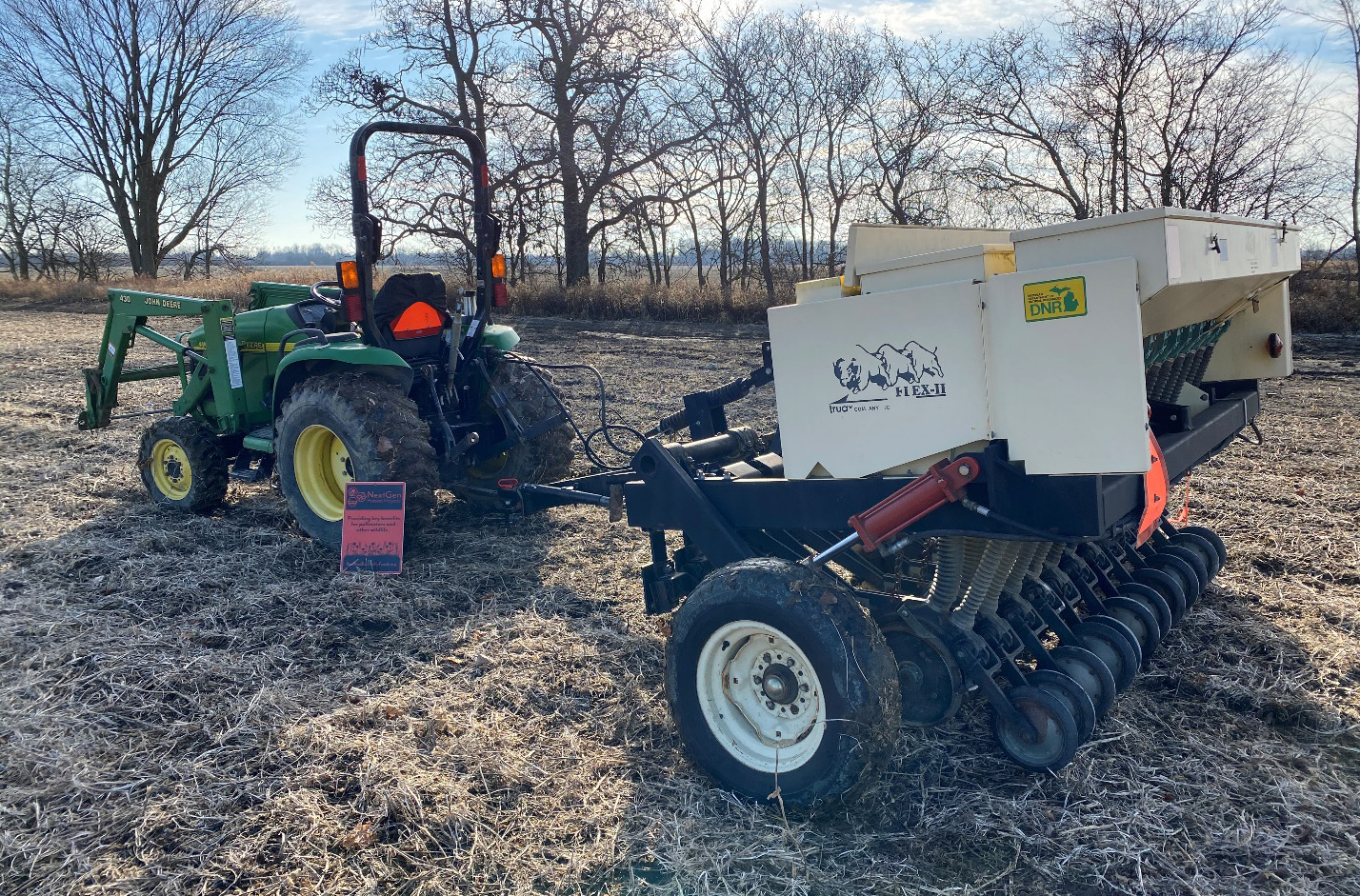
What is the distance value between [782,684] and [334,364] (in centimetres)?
354

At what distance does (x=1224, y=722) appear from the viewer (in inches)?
126

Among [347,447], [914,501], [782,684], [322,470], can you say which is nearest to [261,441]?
[322,470]

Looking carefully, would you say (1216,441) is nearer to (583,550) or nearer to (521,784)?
(521,784)

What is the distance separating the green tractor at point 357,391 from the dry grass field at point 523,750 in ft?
1.87

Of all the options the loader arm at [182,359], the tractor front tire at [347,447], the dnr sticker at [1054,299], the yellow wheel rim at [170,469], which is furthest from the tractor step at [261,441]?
the dnr sticker at [1054,299]

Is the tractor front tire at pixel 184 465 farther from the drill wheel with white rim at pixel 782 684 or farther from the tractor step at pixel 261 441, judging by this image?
the drill wheel with white rim at pixel 782 684

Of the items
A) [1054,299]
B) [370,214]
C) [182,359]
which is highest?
[370,214]

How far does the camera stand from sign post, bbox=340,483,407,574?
→ 4.79 meters

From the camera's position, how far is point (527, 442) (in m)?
5.79

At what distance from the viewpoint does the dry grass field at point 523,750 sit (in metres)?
2.52

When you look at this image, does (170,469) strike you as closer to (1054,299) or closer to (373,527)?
(373,527)

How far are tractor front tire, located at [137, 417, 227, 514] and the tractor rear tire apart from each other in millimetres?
1584

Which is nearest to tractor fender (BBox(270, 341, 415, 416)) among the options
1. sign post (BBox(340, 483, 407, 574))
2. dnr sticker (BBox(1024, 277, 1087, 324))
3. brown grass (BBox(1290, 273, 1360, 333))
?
sign post (BBox(340, 483, 407, 574))

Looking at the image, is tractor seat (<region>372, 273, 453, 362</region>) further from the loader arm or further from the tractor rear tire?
the loader arm
